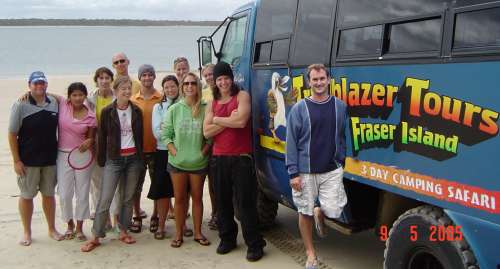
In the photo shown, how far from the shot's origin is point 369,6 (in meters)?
3.78

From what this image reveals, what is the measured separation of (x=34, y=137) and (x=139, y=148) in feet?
3.32

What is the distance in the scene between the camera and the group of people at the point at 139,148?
5035 millimetres

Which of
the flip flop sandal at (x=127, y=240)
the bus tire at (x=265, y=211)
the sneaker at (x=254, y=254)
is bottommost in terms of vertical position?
the flip flop sandal at (x=127, y=240)

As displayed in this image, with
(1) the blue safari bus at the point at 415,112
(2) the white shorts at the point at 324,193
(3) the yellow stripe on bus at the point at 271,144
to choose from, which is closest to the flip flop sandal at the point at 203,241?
(3) the yellow stripe on bus at the point at 271,144

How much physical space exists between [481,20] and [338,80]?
1274 mm

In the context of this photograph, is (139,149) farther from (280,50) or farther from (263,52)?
(280,50)

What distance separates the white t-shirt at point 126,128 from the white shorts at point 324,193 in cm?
200


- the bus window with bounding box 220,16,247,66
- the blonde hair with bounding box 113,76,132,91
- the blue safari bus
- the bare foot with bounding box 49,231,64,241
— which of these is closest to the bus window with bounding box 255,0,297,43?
the blue safari bus

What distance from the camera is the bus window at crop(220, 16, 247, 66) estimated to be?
590 centimetres

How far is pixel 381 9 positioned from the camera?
366 centimetres

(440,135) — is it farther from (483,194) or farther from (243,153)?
(243,153)

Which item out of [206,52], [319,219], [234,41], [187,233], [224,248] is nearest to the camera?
[319,219]

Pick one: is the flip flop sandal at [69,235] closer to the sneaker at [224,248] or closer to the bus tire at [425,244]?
the sneaker at [224,248]
